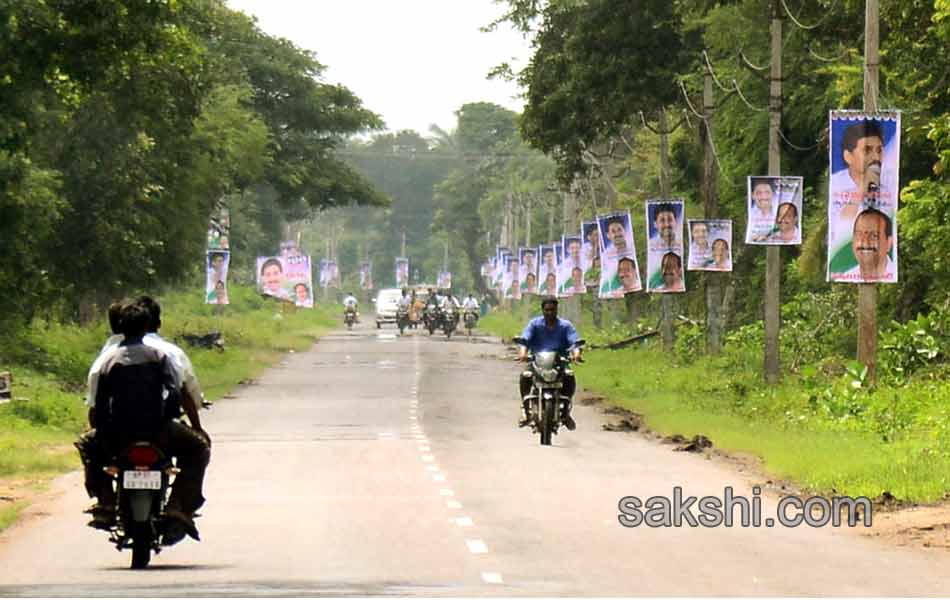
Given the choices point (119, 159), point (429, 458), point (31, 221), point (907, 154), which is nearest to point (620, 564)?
point (429, 458)

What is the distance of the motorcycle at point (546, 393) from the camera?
87.3 feet

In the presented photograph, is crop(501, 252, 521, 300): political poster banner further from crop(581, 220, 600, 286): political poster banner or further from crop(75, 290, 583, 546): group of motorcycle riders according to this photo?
crop(75, 290, 583, 546): group of motorcycle riders

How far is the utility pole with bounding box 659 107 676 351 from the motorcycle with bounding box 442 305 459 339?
965 inches

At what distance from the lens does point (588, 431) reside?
3061cm

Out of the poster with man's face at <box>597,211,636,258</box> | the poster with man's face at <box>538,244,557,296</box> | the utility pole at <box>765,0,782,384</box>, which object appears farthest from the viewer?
the poster with man's face at <box>538,244,557,296</box>

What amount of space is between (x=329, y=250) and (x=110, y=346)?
186 m

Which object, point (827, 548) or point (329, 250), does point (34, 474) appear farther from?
point (329, 250)

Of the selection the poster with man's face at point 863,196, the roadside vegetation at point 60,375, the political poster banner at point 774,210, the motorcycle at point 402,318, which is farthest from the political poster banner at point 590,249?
the motorcycle at point 402,318

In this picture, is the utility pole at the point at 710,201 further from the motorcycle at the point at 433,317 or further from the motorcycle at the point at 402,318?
the motorcycle at the point at 402,318

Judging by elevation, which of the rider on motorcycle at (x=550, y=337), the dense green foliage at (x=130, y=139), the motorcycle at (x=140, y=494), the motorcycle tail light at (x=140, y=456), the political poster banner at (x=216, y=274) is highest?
the dense green foliage at (x=130, y=139)

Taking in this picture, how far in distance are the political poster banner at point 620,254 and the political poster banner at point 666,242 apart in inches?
114

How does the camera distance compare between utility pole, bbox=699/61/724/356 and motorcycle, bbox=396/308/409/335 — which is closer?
utility pole, bbox=699/61/724/356

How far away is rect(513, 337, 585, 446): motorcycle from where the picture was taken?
87.3 feet

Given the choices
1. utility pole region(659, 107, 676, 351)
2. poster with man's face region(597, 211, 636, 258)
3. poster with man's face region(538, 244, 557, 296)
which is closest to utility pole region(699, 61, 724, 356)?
poster with man's face region(597, 211, 636, 258)
